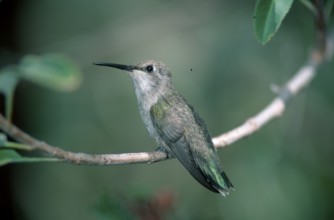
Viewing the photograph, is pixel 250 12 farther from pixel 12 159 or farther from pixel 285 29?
pixel 12 159

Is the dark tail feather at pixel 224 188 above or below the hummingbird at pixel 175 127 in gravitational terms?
below

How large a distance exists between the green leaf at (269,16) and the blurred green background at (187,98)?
283 cm

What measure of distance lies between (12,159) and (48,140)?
378cm

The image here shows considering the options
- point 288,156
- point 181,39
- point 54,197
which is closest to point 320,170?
point 288,156

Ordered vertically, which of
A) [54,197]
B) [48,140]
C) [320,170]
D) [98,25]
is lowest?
[54,197]

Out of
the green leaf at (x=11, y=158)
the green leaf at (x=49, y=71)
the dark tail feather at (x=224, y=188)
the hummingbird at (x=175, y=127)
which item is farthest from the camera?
the hummingbird at (x=175, y=127)

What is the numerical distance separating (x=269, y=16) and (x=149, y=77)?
178 cm

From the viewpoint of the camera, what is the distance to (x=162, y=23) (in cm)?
640

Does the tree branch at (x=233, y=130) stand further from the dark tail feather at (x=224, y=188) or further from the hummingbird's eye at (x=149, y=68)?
the hummingbird's eye at (x=149, y=68)

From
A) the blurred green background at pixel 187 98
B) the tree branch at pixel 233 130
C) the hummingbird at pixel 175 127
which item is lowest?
the blurred green background at pixel 187 98

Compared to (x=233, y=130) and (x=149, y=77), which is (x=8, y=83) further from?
(x=149, y=77)

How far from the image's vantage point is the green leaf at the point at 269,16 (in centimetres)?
223

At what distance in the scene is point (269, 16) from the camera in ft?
7.54

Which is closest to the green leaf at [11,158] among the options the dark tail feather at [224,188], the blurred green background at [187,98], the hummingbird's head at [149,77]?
the dark tail feather at [224,188]
